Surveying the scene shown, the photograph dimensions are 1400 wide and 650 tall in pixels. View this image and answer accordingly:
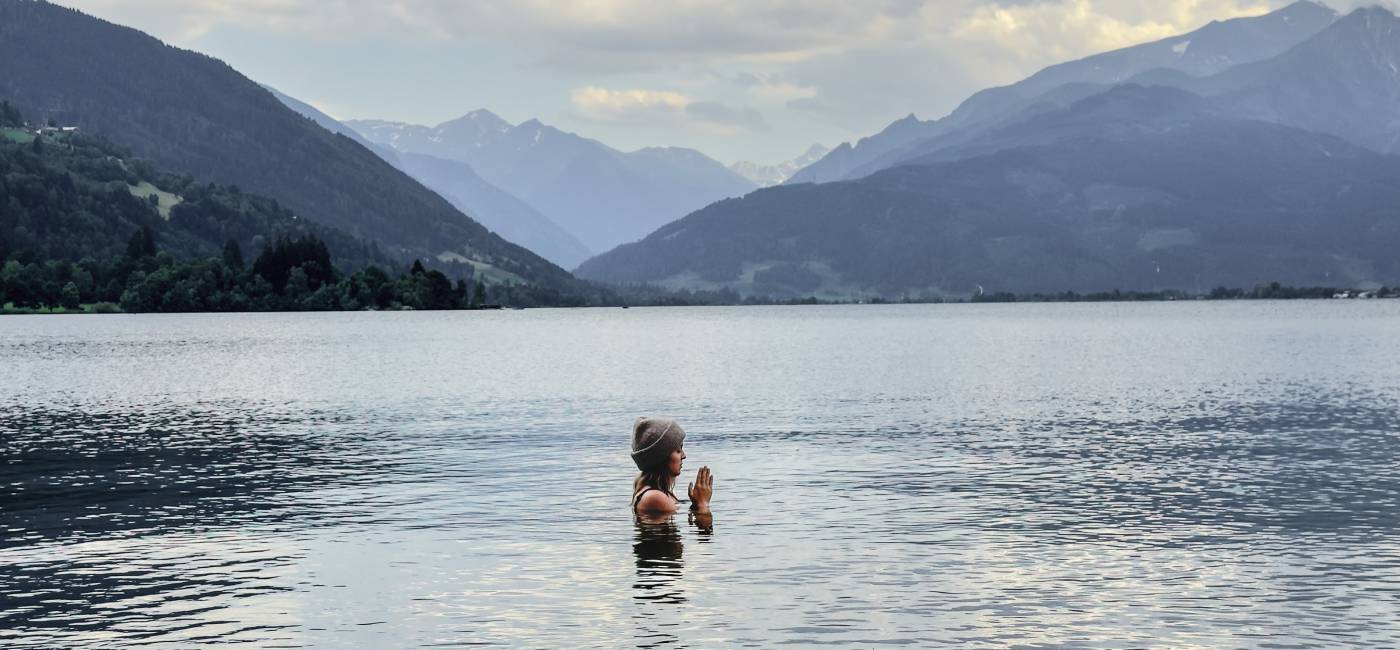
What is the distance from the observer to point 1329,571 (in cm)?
3400

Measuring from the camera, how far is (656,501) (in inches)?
1702

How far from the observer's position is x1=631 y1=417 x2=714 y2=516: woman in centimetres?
4225

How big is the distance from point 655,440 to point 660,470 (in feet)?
4.83

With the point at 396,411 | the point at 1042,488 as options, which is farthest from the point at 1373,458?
the point at 396,411

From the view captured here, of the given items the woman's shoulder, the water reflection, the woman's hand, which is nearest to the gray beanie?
the woman's shoulder

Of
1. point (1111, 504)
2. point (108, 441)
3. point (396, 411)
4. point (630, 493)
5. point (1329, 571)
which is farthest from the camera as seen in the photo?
point (396, 411)

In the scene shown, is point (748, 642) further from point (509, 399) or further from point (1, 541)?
point (509, 399)

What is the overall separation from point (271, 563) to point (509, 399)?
63.6 meters

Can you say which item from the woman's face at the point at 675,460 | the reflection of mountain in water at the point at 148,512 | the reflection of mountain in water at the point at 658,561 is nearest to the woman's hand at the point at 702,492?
the reflection of mountain in water at the point at 658,561

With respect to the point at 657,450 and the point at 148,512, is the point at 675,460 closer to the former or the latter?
the point at 657,450

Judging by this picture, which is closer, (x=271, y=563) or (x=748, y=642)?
(x=748, y=642)

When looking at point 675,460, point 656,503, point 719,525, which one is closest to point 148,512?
point 656,503

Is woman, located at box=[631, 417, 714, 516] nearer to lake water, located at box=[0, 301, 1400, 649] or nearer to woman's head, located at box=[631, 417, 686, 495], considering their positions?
woman's head, located at box=[631, 417, 686, 495]

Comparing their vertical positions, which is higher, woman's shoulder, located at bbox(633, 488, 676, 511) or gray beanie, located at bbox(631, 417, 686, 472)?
gray beanie, located at bbox(631, 417, 686, 472)
